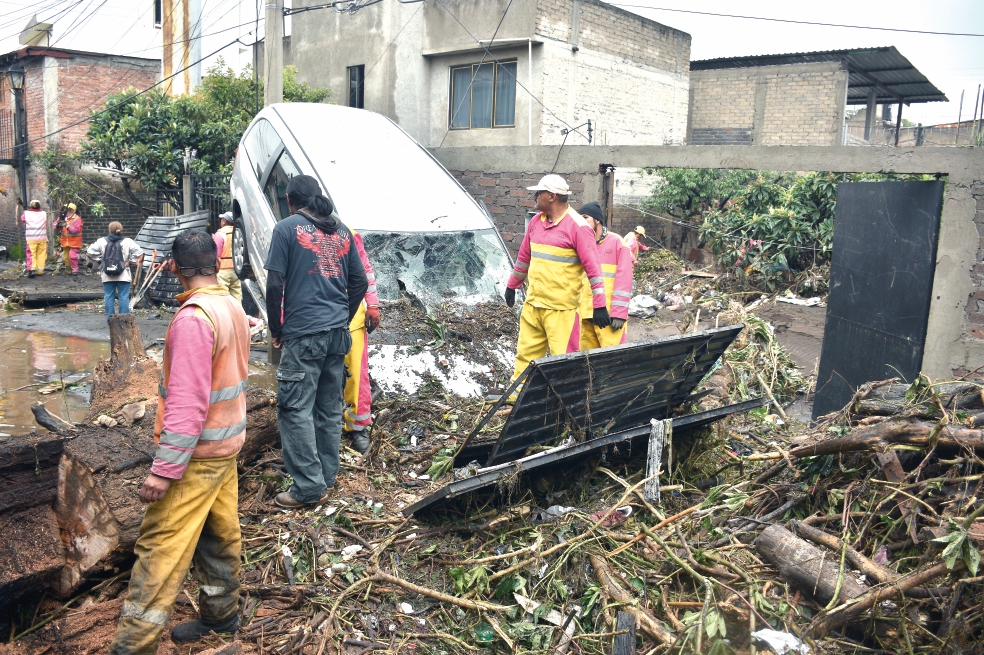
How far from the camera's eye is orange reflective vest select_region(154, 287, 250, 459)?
9.19 ft

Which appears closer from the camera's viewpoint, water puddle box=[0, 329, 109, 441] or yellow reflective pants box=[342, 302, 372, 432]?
yellow reflective pants box=[342, 302, 372, 432]

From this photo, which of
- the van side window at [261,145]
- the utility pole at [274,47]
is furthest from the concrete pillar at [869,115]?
the van side window at [261,145]

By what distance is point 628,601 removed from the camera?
9.95 ft

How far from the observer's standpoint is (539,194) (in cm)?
504

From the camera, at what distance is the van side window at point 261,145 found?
292 inches

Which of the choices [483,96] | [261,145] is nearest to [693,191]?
[483,96]

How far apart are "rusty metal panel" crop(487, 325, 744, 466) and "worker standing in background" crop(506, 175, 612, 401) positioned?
0.80 meters

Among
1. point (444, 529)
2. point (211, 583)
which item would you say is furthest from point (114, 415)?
point (444, 529)

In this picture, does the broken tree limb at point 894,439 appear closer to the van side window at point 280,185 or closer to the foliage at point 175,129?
the van side window at point 280,185

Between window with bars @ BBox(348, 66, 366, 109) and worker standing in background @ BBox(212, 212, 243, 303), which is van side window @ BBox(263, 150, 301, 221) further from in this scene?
window with bars @ BBox(348, 66, 366, 109)

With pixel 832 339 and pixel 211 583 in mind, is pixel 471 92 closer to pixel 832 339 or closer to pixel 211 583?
pixel 832 339

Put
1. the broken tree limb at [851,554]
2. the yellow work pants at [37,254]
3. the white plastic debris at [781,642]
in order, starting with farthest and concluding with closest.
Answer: the yellow work pants at [37,254] → the broken tree limb at [851,554] → the white plastic debris at [781,642]

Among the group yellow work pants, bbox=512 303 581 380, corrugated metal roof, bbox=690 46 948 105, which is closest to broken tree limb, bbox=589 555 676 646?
yellow work pants, bbox=512 303 581 380

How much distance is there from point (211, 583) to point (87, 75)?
19.8m
